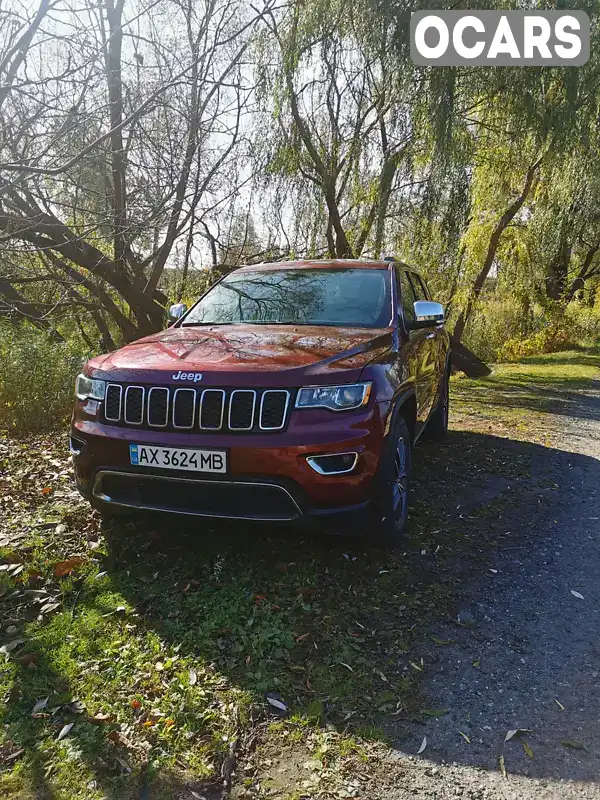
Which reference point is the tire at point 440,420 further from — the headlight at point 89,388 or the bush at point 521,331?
the bush at point 521,331

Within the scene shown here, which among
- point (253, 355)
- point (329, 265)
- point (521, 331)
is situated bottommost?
point (521, 331)

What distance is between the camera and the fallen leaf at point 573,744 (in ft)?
7.39

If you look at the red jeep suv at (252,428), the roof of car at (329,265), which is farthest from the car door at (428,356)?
the red jeep suv at (252,428)

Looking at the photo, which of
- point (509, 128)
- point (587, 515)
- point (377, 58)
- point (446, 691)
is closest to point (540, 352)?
point (509, 128)

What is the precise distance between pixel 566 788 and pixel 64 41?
501 cm

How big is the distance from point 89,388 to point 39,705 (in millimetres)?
1694

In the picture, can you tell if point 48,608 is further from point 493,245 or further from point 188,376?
point 493,245

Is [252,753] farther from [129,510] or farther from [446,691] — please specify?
[129,510]

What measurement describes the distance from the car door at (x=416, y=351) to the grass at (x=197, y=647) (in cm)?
86

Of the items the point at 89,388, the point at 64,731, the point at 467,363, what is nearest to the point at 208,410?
the point at 89,388

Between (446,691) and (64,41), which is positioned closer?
(446,691)

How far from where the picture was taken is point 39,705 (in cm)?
242

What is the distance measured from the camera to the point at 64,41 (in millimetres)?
4152

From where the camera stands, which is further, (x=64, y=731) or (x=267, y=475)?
(x=267, y=475)
